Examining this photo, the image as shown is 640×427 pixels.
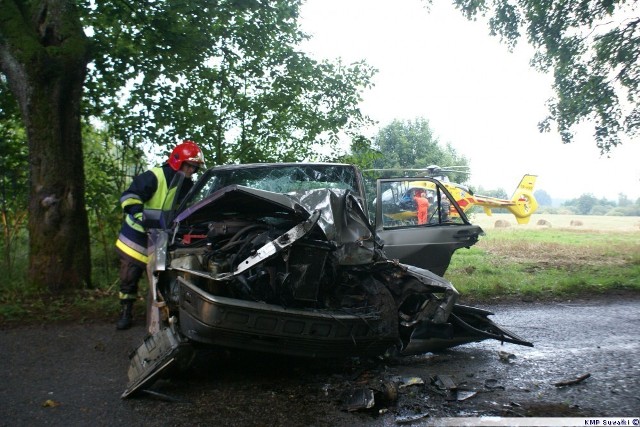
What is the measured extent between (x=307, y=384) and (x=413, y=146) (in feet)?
42.7

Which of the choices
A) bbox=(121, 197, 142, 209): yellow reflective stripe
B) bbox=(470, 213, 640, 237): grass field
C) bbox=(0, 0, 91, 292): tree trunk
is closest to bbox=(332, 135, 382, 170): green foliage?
bbox=(121, 197, 142, 209): yellow reflective stripe

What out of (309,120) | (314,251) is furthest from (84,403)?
(309,120)

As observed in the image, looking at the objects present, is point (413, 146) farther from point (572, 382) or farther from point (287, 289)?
point (287, 289)

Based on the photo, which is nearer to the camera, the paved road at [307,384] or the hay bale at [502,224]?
the paved road at [307,384]

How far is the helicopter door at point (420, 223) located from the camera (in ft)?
17.8

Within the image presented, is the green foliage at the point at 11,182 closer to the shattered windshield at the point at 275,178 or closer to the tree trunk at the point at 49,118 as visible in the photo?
the tree trunk at the point at 49,118

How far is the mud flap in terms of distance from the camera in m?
3.45

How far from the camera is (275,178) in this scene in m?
5.07

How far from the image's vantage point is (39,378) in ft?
13.0

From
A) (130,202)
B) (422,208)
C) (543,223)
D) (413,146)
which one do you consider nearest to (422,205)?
(422,208)

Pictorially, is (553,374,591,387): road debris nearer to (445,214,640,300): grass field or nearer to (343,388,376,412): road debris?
(343,388,376,412): road debris

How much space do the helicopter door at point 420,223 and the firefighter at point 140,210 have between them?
219 cm

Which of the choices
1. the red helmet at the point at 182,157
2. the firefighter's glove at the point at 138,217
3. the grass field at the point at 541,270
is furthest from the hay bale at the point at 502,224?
the firefighter's glove at the point at 138,217

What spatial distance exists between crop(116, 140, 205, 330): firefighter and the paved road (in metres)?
0.49
